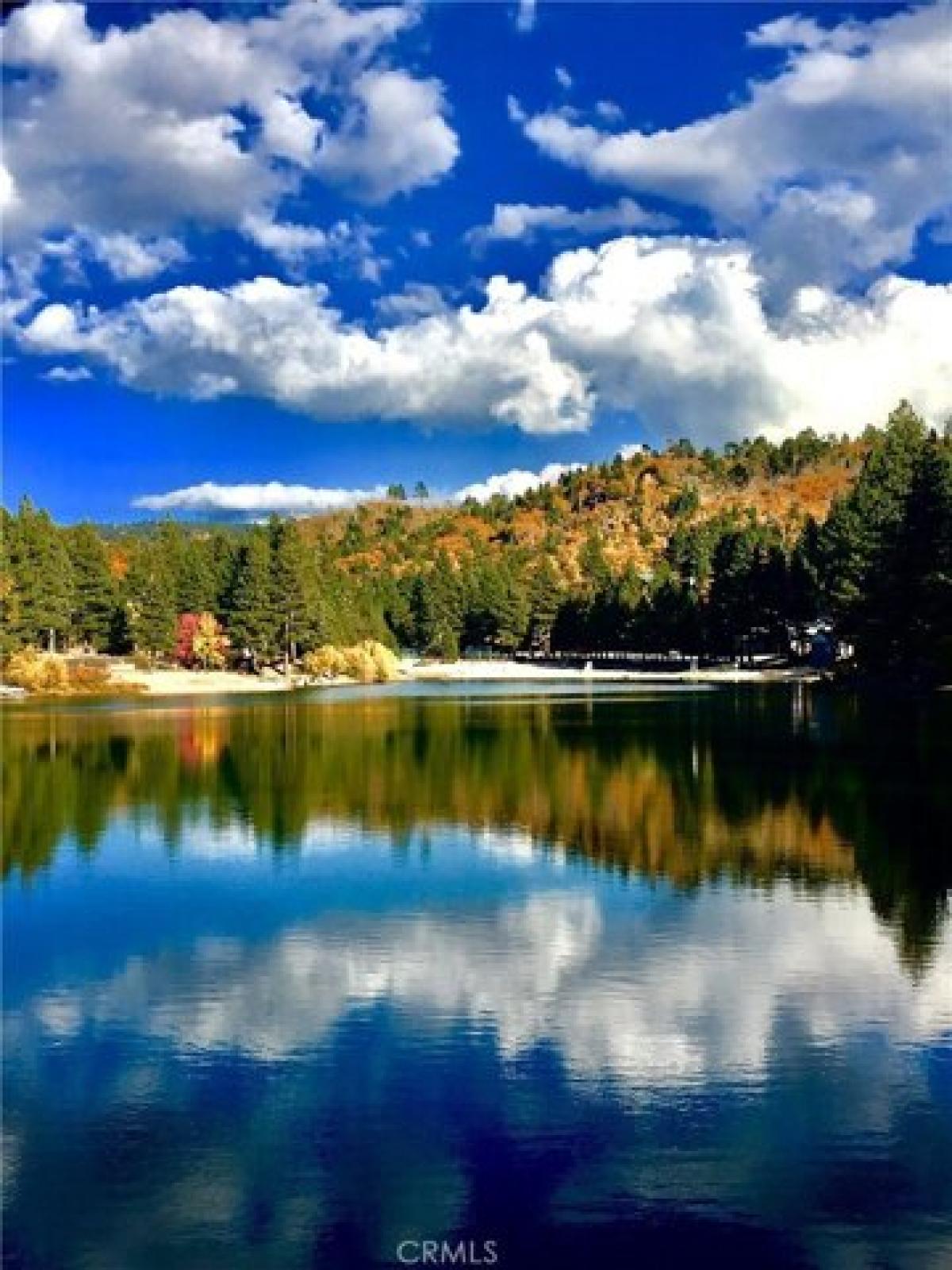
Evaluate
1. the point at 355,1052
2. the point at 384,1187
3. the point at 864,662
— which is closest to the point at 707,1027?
the point at 355,1052

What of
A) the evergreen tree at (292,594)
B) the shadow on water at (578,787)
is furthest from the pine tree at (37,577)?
the shadow on water at (578,787)

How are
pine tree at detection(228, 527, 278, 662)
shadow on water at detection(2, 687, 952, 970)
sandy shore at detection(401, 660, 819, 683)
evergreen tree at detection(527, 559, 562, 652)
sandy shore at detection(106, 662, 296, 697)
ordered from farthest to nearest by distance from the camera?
evergreen tree at detection(527, 559, 562, 652) < sandy shore at detection(401, 660, 819, 683) < pine tree at detection(228, 527, 278, 662) < sandy shore at detection(106, 662, 296, 697) < shadow on water at detection(2, 687, 952, 970)

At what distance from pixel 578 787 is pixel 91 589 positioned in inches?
3702

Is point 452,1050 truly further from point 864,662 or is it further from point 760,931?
point 864,662

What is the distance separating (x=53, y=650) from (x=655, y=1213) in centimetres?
11384

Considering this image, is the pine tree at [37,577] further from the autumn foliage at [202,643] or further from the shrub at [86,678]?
the autumn foliage at [202,643]

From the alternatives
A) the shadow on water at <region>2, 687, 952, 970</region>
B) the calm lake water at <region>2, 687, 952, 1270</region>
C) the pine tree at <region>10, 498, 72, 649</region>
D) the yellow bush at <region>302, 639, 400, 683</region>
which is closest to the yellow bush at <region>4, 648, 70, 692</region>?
the pine tree at <region>10, 498, 72, 649</region>

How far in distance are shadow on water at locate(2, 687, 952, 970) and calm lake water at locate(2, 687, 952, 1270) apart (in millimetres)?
237

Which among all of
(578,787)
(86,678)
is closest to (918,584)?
(578,787)

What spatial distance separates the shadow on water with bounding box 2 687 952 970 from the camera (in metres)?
28.9

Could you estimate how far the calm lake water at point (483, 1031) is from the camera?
11711 millimetres

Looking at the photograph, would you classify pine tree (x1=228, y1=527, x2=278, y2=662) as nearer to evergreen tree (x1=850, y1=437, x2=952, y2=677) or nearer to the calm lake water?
evergreen tree (x1=850, y1=437, x2=952, y2=677)

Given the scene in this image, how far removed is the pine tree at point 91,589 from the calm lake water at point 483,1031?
298 ft

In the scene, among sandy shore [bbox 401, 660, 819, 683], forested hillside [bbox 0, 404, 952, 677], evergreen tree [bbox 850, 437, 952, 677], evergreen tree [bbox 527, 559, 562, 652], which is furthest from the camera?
evergreen tree [bbox 527, 559, 562, 652]
